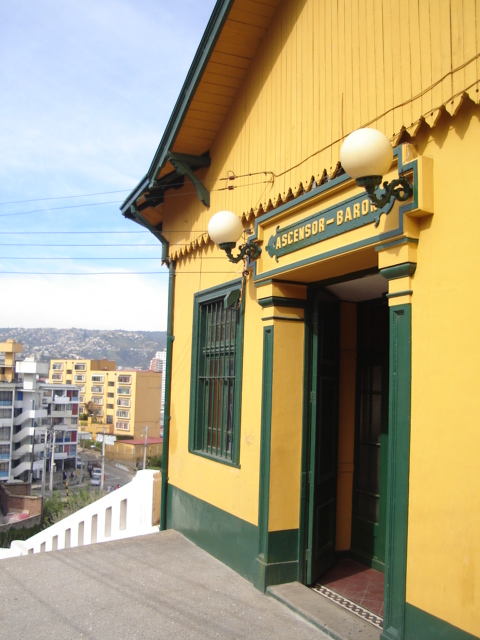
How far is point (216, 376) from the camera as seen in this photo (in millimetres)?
6953

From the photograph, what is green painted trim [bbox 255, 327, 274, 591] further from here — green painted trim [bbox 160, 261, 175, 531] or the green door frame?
green painted trim [bbox 160, 261, 175, 531]

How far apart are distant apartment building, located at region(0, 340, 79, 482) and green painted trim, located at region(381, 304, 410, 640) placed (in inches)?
2188

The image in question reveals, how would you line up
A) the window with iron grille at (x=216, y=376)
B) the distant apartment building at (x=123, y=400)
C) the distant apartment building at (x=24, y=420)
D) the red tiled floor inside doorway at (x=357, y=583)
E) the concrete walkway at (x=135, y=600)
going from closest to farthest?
the concrete walkway at (x=135, y=600)
the red tiled floor inside doorway at (x=357, y=583)
the window with iron grille at (x=216, y=376)
the distant apartment building at (x=24, y=420)
the distant apartment building at (x=123, y=400)

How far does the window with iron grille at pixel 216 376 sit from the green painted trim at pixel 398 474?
2570 millimetres

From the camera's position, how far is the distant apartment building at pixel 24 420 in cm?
5812

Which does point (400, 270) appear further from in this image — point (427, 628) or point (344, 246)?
point (427, 628)

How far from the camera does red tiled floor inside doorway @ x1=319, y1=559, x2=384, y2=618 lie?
5.08m

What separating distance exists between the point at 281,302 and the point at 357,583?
9.17 ft

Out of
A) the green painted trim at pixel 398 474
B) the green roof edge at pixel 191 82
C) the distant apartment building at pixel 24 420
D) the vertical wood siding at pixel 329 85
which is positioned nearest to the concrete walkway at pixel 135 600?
the green painted trim at pixel 398 474

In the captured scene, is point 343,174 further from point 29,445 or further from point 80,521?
point 29,445

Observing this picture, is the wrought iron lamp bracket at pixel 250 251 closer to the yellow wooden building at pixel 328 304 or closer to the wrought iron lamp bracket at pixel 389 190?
the yellow wooden building at pixel 328 304

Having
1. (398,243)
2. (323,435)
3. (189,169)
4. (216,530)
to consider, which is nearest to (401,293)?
(398,243)

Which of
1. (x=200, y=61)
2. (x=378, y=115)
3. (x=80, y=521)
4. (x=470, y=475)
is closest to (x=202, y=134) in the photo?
(x=200, y=61)

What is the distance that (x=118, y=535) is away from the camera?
8.15 meters
